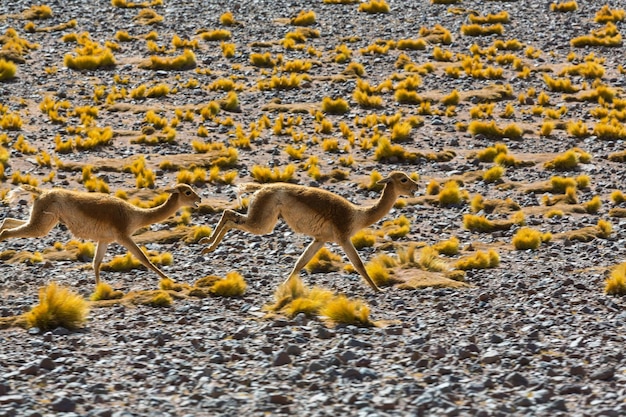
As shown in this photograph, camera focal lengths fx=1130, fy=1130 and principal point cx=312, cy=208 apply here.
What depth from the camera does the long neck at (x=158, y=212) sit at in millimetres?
13609

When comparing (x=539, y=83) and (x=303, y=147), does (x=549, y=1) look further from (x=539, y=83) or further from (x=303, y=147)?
(x=303, y=147)

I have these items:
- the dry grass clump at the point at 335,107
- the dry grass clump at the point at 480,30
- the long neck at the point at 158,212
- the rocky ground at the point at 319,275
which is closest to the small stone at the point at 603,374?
the rocky ground at the point at 319,275

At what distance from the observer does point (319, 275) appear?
14.5m

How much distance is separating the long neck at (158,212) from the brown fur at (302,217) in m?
0.98

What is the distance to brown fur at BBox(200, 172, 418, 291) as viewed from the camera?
42.2 feet

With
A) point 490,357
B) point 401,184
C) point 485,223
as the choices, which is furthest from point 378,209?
point 485,223

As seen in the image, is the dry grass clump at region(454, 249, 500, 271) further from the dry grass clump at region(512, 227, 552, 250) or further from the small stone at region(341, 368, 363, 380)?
the small stone at region(341, 368, 363, 380)

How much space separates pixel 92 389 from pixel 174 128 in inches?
615

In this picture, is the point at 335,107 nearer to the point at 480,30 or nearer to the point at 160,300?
the point at 480,30

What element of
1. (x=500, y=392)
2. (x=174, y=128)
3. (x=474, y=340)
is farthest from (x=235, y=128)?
(x=500, y=392)

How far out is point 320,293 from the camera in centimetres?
1216

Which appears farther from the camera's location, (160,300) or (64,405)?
(160,300)

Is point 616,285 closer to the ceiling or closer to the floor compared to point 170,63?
closer to the floor

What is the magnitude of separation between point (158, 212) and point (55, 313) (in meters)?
2.99
